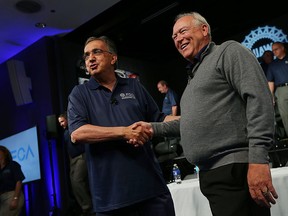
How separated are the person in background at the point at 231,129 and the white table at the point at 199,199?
0.90 metres

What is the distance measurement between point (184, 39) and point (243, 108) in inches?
17.9

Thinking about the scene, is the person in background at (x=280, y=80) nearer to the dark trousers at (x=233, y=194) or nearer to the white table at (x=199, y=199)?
the white table at (x=199, y=199)

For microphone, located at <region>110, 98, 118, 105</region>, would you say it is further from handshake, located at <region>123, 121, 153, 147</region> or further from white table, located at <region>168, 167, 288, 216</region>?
white table, located at <region>168, 167, 288, 216</region>

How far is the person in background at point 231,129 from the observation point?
1.30 m

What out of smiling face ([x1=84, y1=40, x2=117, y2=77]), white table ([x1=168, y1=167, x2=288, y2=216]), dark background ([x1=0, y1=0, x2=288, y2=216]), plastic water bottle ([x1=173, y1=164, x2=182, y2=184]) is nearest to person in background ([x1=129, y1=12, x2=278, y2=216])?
smiling face ([x1=84, y1=40, x2=117, y2=77])

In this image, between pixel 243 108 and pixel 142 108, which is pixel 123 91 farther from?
pixel 243 108

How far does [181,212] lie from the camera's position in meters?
2.52

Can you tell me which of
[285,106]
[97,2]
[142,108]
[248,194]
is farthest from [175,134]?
[97,2]

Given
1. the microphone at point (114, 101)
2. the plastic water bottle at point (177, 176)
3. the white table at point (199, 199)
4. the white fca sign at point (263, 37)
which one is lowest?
the white table at point (199, 199)

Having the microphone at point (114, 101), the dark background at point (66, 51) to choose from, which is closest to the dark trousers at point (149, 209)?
the microphone at point (114, 101)

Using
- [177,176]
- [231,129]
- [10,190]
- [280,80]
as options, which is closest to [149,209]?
[231,129]

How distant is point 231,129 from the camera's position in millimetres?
1396

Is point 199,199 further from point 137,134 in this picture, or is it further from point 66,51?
point 66,51

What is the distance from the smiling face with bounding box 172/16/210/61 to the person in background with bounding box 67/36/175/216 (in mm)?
422
